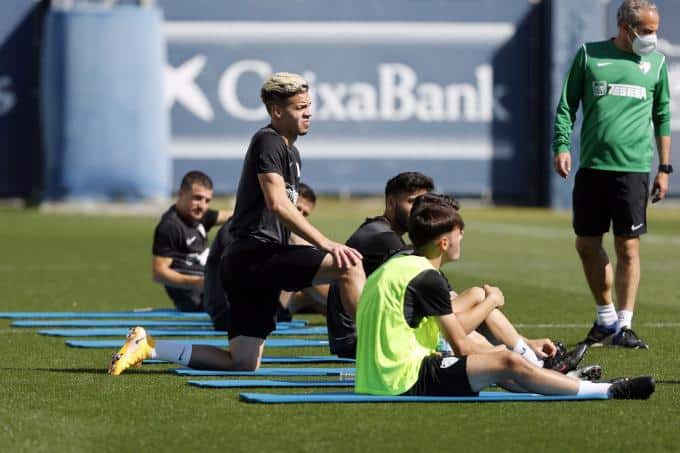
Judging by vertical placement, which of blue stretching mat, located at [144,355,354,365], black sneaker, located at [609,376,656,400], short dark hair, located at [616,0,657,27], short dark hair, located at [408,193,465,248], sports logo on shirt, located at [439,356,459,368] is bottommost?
blue stretching mat, located at [144,355,354,365]

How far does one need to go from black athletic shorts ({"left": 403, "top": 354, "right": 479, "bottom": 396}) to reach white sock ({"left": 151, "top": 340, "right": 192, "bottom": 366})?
184 centimetres

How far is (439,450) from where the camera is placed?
6969mm

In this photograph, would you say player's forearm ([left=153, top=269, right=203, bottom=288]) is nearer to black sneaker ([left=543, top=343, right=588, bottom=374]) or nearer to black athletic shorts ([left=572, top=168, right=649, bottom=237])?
black athletic shorts ([left=572, top=168, right=649, bottom=237])

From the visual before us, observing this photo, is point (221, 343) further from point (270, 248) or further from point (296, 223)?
point (296, 223)

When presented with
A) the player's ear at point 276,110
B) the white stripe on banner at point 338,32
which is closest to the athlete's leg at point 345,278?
the player's ear at point 276,110

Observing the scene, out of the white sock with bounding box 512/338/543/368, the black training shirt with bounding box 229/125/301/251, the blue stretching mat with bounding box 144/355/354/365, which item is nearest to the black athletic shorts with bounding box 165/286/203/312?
the blue stretching mat with bounding box 144/355/354/365

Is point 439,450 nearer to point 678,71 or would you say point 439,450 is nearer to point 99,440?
point 99,440

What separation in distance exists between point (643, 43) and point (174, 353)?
3.91 meters

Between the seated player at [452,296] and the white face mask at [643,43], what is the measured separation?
219 cm

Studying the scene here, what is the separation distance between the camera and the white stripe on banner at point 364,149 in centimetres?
3403

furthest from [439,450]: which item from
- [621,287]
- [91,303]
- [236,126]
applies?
[236,126]

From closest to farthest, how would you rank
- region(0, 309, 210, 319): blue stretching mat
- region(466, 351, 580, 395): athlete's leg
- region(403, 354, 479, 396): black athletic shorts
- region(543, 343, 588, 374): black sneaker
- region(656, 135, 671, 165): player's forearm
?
region(466, 351, 580, 395): athlete's leg
region(403, 354, 479, 396): black athletic shorts
region(543, 343, 588, 374): black sneaker
region(656, 135, 671, 165): player's forearm
region(0, 309, 210, 319): blue stretching mat

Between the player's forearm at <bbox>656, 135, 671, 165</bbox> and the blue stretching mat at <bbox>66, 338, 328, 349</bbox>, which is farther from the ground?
the player's forearm at <bbox>656, 135, 671, 165</bbox>

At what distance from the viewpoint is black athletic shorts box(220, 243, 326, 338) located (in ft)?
29.9
